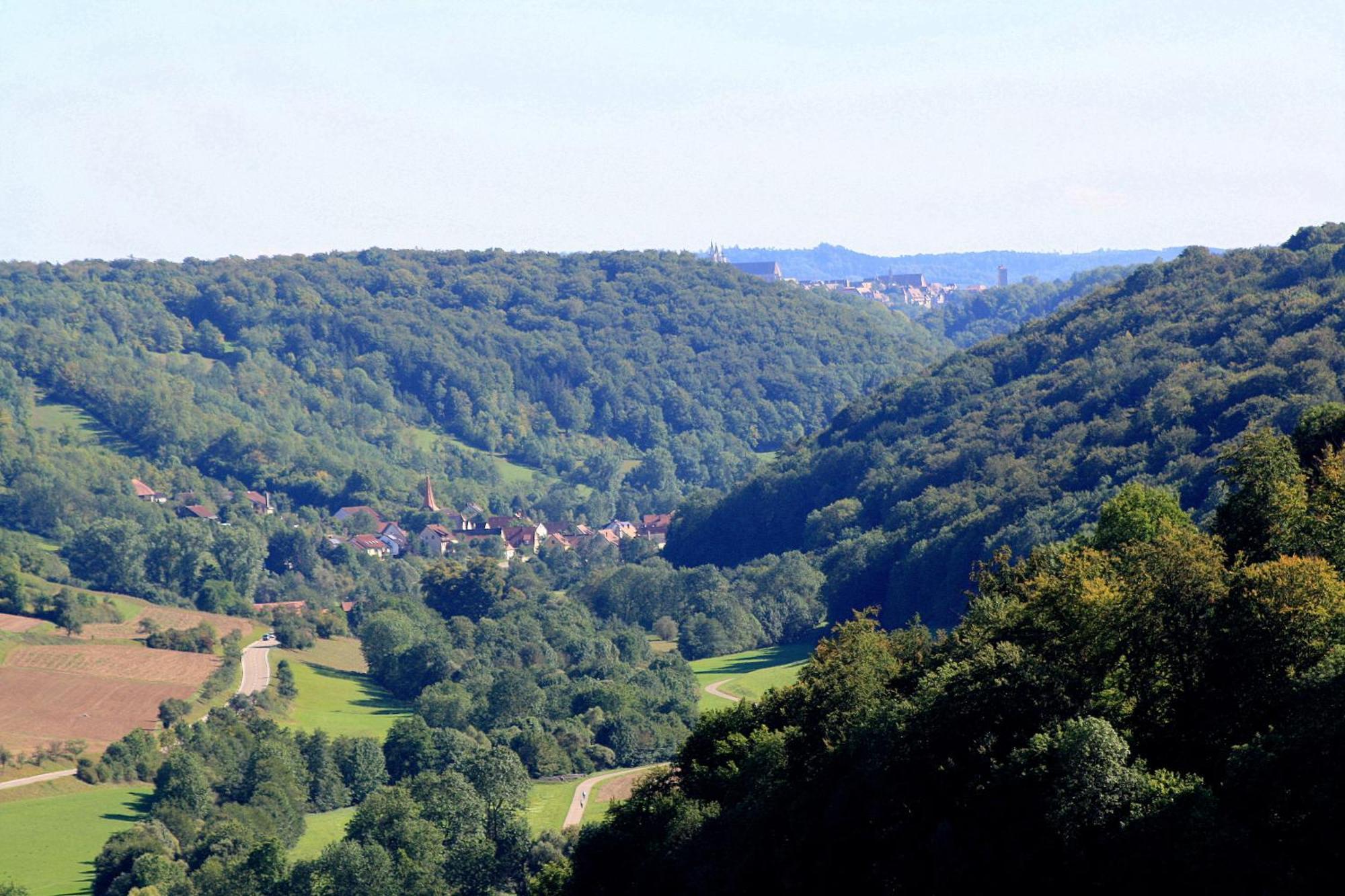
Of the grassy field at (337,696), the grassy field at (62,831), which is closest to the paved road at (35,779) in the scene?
the grassy field at (62,831)

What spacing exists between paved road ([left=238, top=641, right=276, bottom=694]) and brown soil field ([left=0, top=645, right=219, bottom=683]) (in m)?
2.20

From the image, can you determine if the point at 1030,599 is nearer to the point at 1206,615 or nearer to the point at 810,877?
the point at 1206,615

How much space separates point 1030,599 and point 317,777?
153 feet

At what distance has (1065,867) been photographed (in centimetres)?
2439

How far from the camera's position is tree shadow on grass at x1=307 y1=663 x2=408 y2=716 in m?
87.6

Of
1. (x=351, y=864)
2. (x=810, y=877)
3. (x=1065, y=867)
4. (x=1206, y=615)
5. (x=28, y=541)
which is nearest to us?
(x=1065, y=867)

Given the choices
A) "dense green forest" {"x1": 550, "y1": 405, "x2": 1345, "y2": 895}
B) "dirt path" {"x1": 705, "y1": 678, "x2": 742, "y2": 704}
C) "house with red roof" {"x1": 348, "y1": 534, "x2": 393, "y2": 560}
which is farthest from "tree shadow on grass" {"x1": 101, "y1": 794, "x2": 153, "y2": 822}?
"house with red roof" {"x1": 348, "y1": 534, "x2": 393, "y2": 560}

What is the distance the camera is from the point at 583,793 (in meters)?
67.8

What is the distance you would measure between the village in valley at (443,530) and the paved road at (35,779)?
7989cm

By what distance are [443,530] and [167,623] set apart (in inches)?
2370

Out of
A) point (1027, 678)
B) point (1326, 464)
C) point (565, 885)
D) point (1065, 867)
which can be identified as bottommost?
point (565, 885)

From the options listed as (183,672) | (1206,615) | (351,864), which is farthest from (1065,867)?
(183,672)

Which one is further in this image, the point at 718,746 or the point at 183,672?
the point at 183,672

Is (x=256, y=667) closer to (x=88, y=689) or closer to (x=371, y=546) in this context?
(x=88, y=689)
